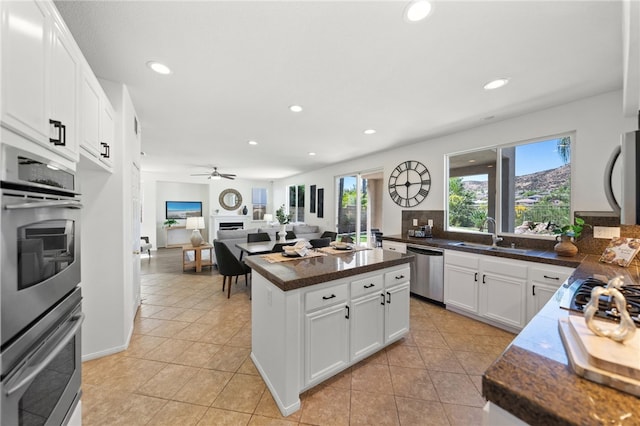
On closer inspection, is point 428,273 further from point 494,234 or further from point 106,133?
point 106,133

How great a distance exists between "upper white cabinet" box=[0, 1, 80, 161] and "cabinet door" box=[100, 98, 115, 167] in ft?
1.98

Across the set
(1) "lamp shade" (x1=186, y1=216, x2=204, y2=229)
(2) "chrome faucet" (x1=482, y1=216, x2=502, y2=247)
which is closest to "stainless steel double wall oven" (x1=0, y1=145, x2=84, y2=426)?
(2) "chrome faucet" (x1=482, y1=216, x2=502, y2=247)

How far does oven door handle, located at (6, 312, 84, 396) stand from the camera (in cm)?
84

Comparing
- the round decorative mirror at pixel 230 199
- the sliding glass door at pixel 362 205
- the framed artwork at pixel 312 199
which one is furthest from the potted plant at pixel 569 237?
the round decorative mirror at pixel 230 199

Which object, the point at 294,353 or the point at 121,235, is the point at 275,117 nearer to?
the point at 121,235

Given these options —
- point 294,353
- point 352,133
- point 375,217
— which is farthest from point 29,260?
point 375,217

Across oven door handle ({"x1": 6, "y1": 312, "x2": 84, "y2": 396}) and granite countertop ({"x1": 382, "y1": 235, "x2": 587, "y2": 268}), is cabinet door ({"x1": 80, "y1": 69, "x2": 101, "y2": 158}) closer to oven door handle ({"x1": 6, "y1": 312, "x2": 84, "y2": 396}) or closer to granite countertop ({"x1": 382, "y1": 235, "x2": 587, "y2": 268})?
oven door handle ({"x1": 6, "y1": 312, "x2": 84, "y2": 396})

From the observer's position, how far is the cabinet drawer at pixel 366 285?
1923mm

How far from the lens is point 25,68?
947mm

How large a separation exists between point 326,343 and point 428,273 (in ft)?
7.34

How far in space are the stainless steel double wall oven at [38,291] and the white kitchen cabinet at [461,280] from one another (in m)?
3.59

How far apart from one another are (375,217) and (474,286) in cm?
310

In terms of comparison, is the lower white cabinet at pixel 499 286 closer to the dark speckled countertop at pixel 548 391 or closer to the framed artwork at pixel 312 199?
the dark speckled countertop at pixel 548 391

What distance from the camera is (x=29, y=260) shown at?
A: 3.09ft
